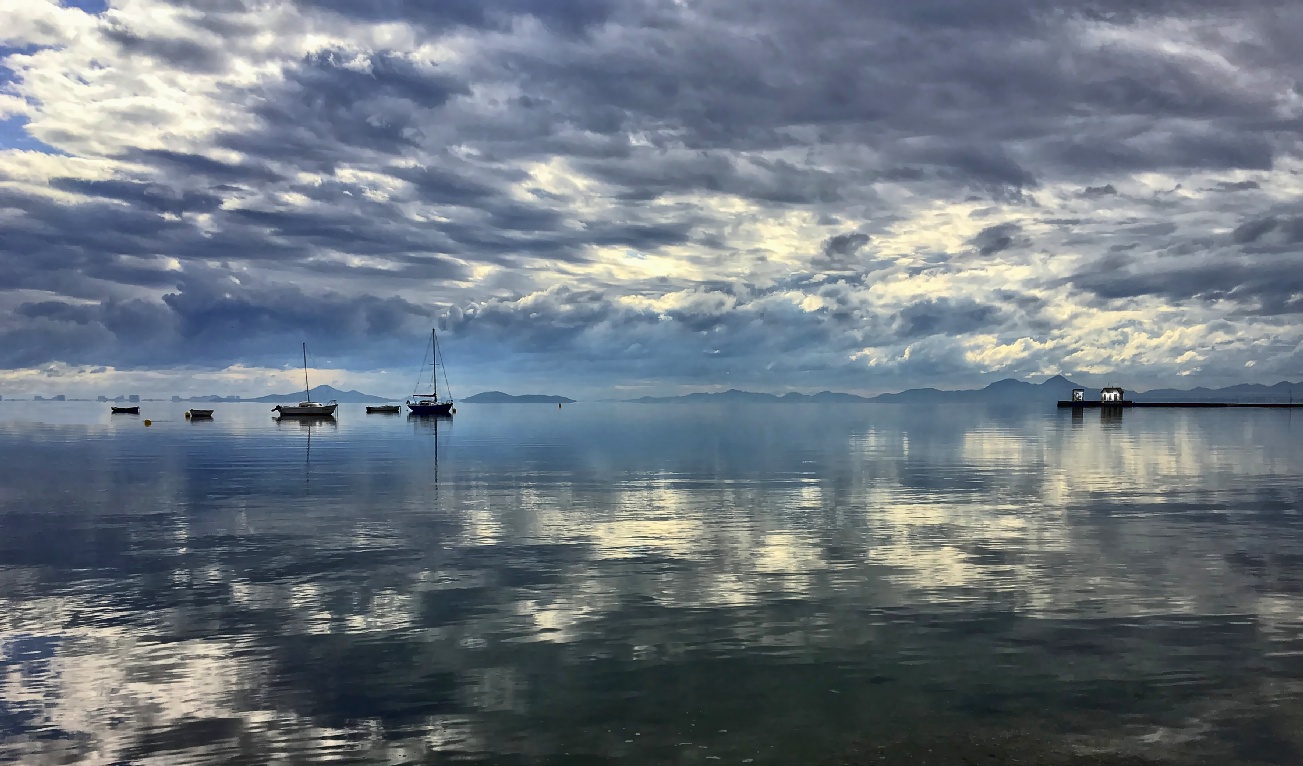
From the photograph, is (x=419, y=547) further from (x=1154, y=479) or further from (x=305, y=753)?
(x=1154, y=479)

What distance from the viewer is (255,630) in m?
25.2

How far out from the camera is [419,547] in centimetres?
3878

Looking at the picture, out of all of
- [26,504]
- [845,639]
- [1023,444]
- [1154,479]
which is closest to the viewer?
[845,639]

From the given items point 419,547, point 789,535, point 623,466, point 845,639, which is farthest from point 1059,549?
point 623,466

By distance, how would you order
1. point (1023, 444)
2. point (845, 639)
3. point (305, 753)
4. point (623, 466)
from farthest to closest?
point (1023, 444) < point (623, 466) < point (845, 639) < point (305, 753)

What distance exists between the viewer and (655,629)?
24.9 meters

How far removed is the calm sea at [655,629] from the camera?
1733cm

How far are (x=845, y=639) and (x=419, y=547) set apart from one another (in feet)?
71.8

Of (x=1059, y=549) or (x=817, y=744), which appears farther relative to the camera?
(x=1059, y=549)

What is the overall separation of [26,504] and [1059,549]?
60.8 metres

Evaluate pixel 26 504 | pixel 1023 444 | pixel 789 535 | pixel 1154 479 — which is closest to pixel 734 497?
pixel 789 535

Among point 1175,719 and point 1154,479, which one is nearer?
point 1175,719

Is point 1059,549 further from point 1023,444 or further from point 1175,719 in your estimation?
point 1023,444

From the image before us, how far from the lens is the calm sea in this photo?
1733 cm
